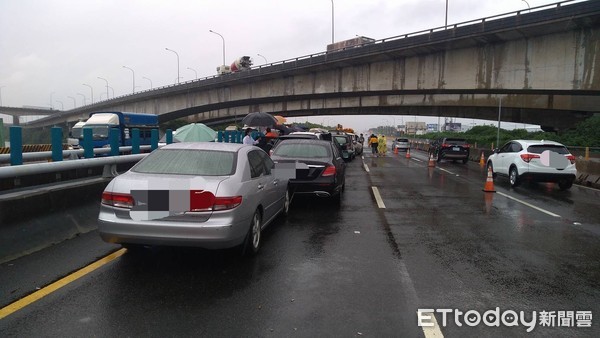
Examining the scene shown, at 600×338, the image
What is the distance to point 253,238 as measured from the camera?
5.62m

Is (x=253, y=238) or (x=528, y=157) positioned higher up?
(x=528, y=157)

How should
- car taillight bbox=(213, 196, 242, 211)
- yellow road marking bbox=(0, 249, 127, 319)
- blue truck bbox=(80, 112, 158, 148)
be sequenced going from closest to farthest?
yellow road marking bbox=(0, 249, 127, 319), car taillight bbox=(213, 196, 242, 211), blue truck bbox=(80, 112, 158, 148)

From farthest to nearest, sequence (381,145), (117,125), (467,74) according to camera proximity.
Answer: (381,145)
(467,74)
(117,125)

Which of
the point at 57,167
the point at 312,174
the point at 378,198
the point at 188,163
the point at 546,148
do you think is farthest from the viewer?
the point at 546,148

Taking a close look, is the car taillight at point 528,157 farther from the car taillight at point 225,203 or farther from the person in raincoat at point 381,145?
the person in raincoat at point 381,145

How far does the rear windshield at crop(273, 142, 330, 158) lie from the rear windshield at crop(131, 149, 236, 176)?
424 centimetres

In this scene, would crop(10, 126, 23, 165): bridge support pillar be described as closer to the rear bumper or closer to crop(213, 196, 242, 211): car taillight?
the rear bumper

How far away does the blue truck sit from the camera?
22.6 m

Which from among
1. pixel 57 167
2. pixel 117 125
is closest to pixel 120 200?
pixel 57 167

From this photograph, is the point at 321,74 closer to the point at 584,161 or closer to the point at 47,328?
the point at 584,161

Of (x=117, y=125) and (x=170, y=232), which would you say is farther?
(x=117, y=125)

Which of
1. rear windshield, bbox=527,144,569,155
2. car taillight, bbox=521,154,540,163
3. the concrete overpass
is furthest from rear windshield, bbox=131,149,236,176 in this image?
the concrete overpass

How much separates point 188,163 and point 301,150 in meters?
4.74

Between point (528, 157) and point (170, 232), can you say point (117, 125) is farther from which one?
point (170, 232)
